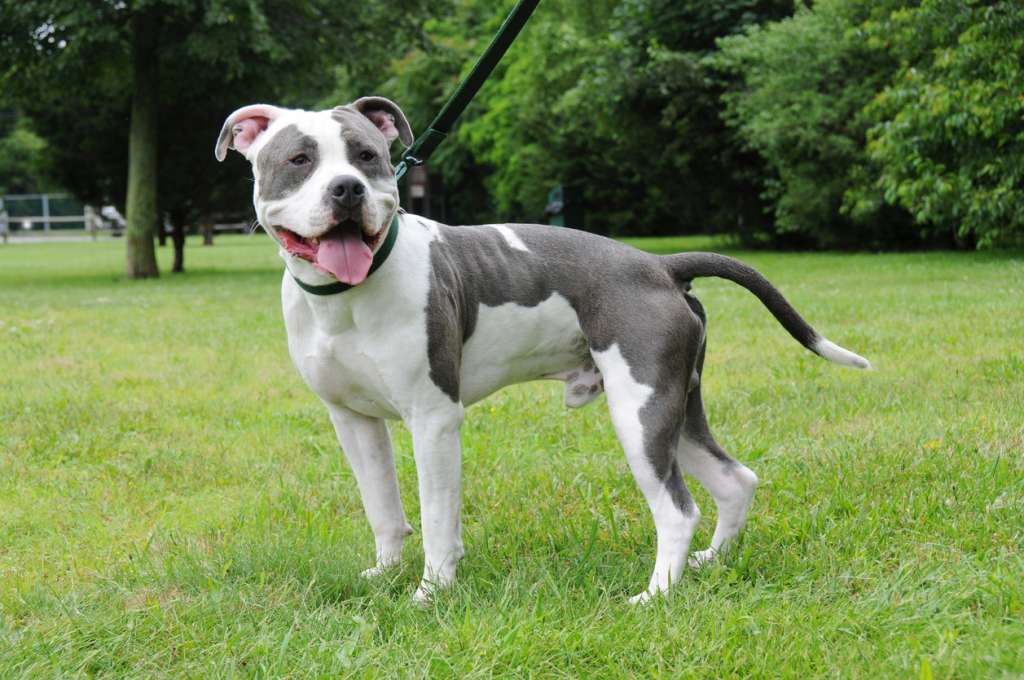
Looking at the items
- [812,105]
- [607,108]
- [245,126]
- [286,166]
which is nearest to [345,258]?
[286,166]

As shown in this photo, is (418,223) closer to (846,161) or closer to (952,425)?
(952,425)

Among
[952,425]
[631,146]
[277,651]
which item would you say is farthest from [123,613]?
[631,146]

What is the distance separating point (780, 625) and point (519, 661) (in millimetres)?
722

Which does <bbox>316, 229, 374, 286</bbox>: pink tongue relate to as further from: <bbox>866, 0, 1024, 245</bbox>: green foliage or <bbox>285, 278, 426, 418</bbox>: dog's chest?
<bbox>866, 0, 1024, 245</bbox>: green foliage

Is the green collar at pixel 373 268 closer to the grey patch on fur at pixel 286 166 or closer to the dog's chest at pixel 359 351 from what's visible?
the dog's chest at pixel 359 351

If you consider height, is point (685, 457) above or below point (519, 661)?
above

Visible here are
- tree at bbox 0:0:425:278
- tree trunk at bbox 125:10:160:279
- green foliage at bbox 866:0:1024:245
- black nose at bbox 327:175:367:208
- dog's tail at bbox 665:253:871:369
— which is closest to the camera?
black nose at bbox 327:175:367:208

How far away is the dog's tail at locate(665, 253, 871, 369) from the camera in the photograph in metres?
3.39

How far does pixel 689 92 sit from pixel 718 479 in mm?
18295

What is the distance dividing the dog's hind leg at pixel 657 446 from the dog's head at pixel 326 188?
850mm

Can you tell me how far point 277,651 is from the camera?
270cm

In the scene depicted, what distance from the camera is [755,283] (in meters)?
3.41

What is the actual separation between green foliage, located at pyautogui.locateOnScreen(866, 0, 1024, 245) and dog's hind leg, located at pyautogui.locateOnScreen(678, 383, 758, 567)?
1139cm

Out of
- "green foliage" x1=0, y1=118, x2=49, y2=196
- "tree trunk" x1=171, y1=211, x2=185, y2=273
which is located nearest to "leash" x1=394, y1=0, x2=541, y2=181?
"tree trunk" x1=171, y1=211, x2=185, y2=273
